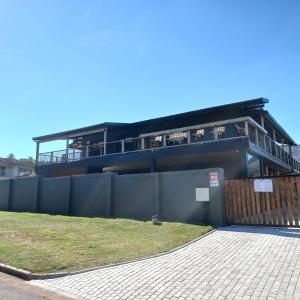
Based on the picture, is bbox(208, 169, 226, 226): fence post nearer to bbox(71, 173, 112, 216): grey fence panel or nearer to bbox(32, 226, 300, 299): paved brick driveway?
bbox(32, 226, 300, 299): paved brick driveway

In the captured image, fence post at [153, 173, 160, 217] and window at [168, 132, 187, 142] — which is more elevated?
window at [168, 132, 187, 142]

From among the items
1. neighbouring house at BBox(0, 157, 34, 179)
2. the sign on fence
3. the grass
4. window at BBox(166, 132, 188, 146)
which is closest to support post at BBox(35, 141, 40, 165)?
window at BBox(166, 132, 188, 146)

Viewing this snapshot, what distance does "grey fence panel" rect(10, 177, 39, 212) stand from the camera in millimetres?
18266

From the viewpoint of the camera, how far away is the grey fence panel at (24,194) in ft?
59.9

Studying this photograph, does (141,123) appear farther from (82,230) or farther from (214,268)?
(214,268)

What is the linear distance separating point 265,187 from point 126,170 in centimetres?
1452

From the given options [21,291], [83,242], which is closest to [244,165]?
[83,242]

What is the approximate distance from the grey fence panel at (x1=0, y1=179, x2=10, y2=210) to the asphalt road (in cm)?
1552

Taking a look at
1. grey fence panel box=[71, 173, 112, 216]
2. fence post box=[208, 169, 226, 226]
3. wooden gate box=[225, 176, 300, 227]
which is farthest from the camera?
grey fence panel box=[71, 173, 112, 216]

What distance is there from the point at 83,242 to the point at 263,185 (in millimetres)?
6378

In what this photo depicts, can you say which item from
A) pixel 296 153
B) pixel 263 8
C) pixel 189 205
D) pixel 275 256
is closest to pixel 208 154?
pixel 189 205

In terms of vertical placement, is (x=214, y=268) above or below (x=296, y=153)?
below

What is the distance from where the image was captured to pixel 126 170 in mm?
24109

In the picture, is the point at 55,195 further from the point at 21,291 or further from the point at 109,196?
the point at 21,291
